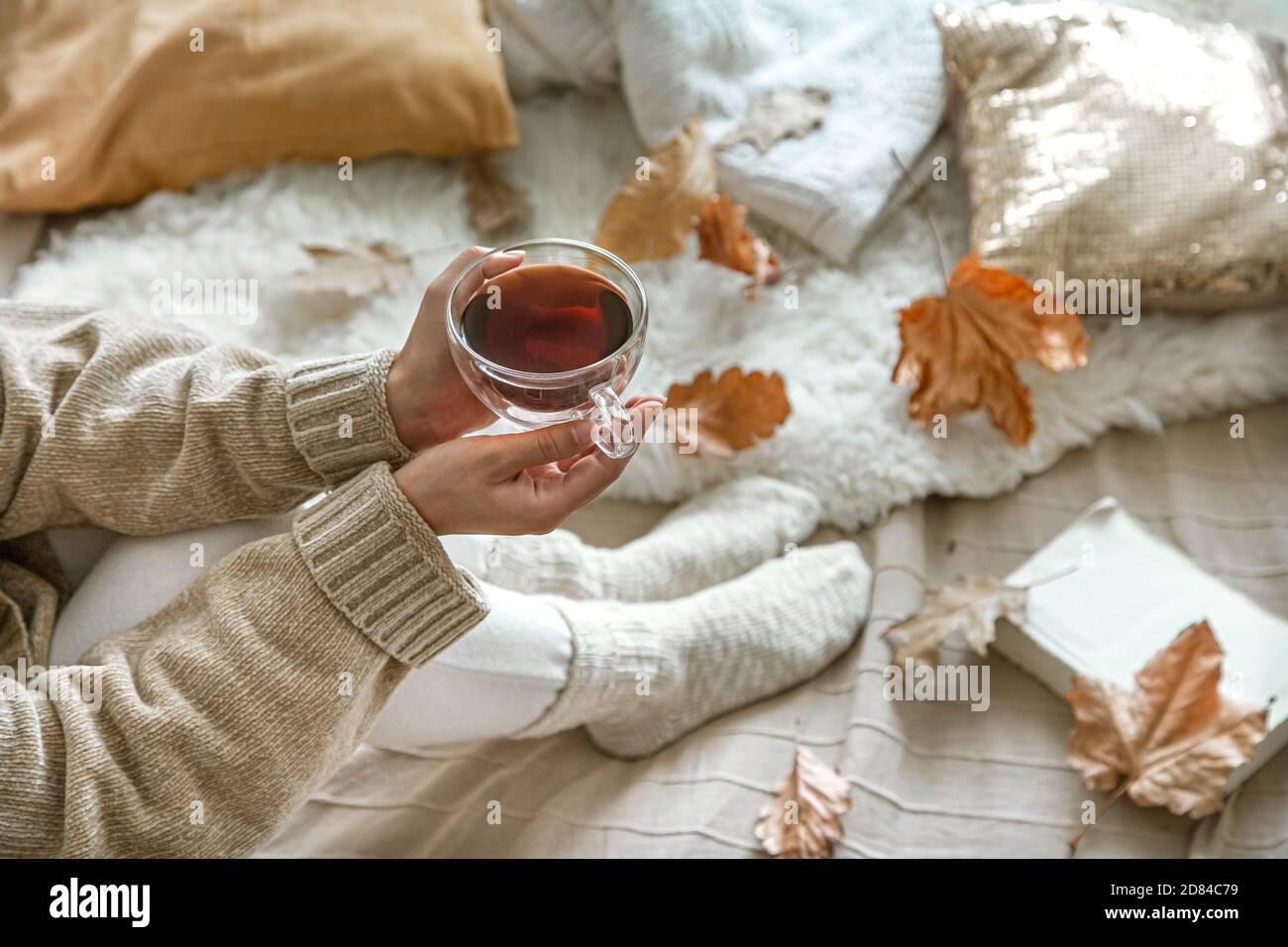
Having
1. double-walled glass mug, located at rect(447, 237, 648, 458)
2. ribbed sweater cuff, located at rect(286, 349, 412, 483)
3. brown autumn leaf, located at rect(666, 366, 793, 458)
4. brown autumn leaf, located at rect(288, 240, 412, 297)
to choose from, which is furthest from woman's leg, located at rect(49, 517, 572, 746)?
brown autumn leaf, located at rect(288, 240, 412, 297)

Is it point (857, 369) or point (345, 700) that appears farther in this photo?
point (857, 369)

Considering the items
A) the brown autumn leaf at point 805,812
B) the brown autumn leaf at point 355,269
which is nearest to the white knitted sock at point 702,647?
the brown autumn leaf at point 805,812

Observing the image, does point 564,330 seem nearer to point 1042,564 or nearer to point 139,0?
point 1042,564

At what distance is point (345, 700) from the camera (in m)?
0.76

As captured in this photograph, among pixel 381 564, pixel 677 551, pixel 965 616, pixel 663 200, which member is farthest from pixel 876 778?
pixel 663 200

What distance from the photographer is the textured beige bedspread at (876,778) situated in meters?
0.97

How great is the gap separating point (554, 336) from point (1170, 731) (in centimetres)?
66

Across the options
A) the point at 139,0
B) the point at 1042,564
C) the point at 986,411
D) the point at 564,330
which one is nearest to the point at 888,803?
the point at 1042,564

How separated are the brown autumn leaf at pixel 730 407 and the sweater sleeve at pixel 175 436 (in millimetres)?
439

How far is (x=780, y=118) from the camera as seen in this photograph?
4.25ft

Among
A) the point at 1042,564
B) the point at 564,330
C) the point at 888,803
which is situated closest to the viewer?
the point at 564,330

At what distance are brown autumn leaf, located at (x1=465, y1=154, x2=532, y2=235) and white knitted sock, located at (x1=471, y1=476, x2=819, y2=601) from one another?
1.37ft

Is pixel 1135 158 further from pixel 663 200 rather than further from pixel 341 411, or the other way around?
pixel 341 411
